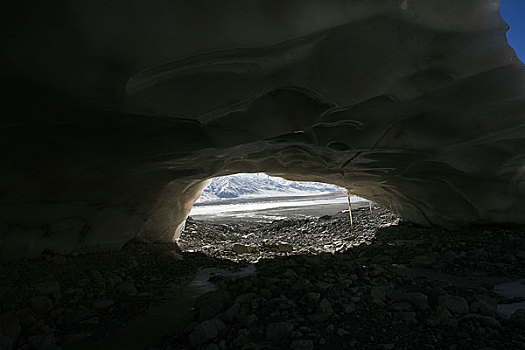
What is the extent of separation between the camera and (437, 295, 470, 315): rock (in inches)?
98.0

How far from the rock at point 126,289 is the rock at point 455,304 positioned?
375cm

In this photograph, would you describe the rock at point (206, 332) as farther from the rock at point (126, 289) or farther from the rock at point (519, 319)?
the rock at point (519, 319)

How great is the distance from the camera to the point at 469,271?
425 cm

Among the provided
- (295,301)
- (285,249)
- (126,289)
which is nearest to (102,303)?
(126,289)

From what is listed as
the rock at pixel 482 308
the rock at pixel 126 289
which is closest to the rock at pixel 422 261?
the rock at pixel 482 308

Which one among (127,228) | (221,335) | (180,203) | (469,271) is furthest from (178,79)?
(180,203)

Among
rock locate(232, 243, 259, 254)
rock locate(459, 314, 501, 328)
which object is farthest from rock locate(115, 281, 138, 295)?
rock locate(232, 243, 259, 254)

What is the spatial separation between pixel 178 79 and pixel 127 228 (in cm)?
426

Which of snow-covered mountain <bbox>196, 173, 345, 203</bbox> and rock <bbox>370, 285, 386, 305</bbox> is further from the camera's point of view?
snow-covered mountain <bbox>196, 173, 345, 203</bbox>

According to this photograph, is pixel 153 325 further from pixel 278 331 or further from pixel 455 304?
pixel 455 304

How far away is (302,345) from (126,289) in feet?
9.50

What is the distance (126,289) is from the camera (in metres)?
4.03

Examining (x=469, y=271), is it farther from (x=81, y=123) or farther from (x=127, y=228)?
(x=127, y=228)

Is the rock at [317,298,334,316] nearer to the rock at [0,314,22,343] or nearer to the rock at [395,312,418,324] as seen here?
the rock at [395,312,418,324]
